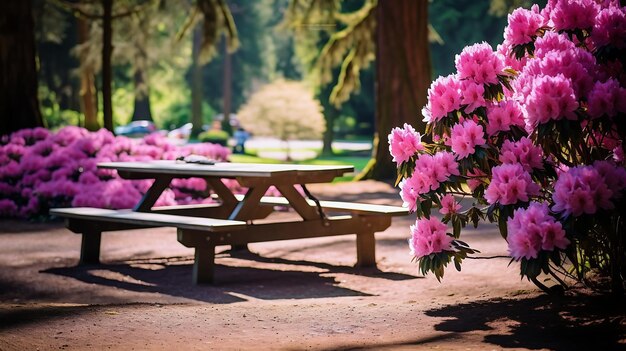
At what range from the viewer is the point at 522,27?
6906 mm

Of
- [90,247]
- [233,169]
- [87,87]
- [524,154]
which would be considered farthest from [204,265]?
[87,87]

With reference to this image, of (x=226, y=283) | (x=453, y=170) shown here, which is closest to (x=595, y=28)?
(x=453, y=170)

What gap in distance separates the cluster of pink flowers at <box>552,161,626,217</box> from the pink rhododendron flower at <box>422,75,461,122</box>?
1.01 m

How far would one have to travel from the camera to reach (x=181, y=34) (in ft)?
77.9

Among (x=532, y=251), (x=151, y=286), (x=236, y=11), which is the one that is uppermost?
(x=236, y=11)

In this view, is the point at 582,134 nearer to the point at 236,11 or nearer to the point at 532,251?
the point at 532,251

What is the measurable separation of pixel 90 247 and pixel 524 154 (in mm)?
5491

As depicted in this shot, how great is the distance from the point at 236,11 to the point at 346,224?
56429mm

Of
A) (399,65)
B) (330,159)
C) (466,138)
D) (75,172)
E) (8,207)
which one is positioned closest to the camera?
(466,138)

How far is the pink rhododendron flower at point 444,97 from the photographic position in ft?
21.4

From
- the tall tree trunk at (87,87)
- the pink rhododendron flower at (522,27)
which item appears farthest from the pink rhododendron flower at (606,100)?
the tall tree trunk at (87,87)

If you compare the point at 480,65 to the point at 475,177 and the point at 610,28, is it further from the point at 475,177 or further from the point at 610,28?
the point at 610,28

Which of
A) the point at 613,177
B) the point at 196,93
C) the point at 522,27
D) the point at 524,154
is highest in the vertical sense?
the point at 196,93

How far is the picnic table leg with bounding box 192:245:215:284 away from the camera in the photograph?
29.6 feet
